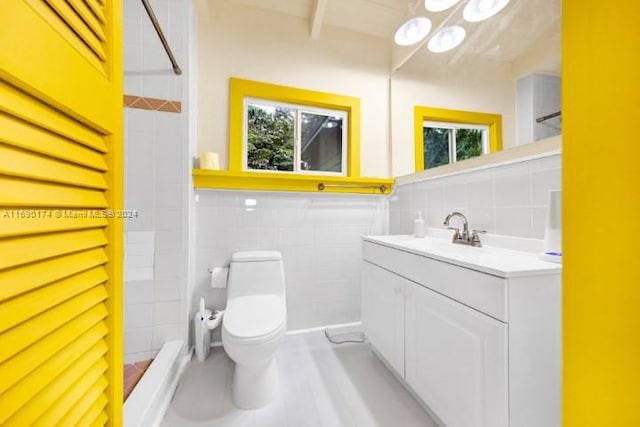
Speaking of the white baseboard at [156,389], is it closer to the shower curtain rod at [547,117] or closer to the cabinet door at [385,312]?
the cabinet door at [385,312]

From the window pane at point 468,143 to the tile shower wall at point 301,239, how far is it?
2.30 feet

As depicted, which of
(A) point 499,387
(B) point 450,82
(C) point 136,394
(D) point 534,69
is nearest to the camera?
(A) point 499,387

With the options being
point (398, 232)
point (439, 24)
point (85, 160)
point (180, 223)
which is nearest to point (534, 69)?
point (439, 24)

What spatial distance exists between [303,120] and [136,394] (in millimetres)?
2049

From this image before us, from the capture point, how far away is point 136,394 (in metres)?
1.15

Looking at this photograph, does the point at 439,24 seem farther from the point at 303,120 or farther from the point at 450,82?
the point at 303,120

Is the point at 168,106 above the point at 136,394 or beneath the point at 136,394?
above

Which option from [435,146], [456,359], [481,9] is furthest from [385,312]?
[481,9]

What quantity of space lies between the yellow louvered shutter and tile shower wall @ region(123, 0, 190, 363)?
1.07 m

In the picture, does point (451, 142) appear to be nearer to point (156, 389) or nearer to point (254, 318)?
point (254, 318)

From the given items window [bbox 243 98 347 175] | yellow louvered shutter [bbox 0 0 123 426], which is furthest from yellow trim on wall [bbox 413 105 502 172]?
yellow louvered shutter [bbox 0 0 123 426]

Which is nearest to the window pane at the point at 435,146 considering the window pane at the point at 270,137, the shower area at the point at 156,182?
the window pane at the point at 270,137

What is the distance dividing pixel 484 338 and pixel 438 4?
2.02 m

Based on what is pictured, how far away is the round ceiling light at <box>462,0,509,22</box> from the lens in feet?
4.59
